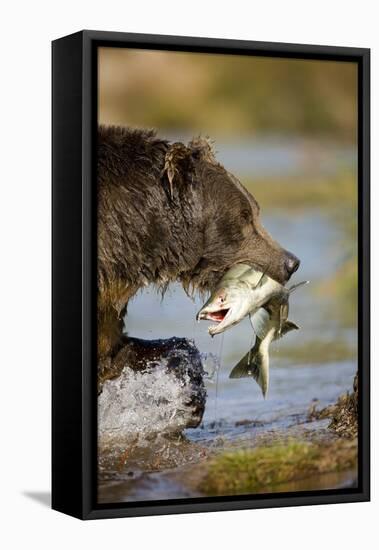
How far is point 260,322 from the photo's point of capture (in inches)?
362

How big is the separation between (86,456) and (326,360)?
1557 mm

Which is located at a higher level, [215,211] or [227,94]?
[227,94]

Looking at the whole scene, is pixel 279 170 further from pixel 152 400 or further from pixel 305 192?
pixel 152 400

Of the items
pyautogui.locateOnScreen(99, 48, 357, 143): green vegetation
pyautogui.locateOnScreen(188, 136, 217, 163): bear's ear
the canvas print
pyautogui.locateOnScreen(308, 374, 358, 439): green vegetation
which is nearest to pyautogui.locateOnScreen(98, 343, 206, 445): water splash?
the canvas print

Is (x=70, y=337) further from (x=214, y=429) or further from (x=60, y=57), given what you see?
(x=60, y=57)

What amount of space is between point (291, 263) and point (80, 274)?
1.28m

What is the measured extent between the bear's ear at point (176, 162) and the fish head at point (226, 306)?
0.63 metres

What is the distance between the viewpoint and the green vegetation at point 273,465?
9.06 meters

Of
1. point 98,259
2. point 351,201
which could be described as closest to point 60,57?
point 98,259

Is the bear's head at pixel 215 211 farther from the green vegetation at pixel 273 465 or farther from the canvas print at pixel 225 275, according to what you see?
the green vegetation at pixel 273 465

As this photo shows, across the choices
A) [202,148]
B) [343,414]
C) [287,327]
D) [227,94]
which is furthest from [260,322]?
[227,94]

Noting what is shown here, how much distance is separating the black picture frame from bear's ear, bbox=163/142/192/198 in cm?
45

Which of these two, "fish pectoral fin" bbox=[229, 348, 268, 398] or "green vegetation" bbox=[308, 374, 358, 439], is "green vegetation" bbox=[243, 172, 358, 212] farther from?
"green vegetation" bbox=[308, 374, 358, 439]

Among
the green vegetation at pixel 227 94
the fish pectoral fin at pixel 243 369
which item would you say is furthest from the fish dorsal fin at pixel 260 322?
the green vegetation at pixel 227 94
